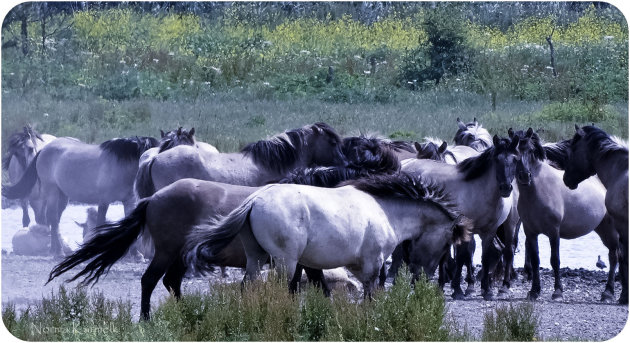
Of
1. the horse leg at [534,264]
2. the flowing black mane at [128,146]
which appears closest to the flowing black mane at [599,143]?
the horse leg at [534,264]

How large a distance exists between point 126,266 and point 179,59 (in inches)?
89.3

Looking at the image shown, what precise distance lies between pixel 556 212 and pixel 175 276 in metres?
3.88

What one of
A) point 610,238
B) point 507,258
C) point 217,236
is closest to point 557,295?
point 507,258

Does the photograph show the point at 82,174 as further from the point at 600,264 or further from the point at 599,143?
Result: the point at 599,143

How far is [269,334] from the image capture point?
973 centimetres

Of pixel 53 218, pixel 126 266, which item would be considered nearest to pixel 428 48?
pixel 126 266

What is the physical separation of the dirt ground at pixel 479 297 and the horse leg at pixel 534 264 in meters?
0.09

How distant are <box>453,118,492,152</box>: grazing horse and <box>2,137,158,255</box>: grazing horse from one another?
3187 millimetres

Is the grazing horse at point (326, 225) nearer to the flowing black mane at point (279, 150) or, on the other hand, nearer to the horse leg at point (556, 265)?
the flowing black mane at point (279, 150)

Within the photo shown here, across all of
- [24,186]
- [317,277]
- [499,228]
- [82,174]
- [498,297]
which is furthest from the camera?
[82,174]

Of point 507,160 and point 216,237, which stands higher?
point 507,160

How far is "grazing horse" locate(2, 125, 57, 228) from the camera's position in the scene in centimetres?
1279

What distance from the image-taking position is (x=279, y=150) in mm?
12375

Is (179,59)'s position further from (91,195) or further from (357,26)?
(91,195)
